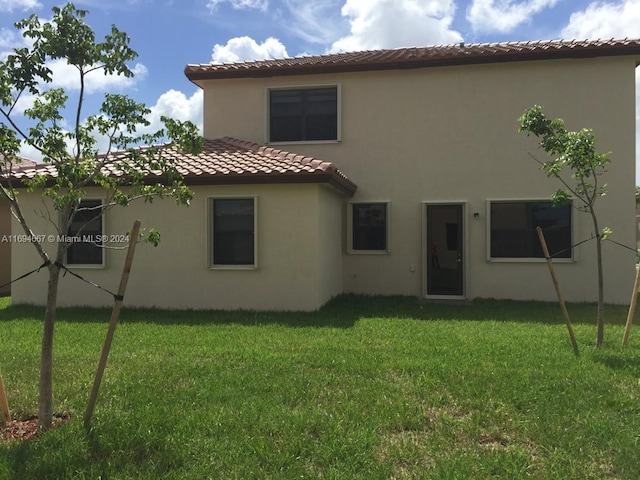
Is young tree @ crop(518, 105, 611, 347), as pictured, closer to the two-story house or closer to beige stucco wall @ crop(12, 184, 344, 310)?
the two-story house

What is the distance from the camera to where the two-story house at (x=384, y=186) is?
32.3ft

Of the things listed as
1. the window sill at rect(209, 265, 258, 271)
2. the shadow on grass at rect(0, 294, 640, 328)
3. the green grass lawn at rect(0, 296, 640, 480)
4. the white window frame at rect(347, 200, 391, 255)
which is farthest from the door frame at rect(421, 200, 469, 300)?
the window sill at rect(209, 265, 258, 271)

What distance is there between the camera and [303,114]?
12602 mm

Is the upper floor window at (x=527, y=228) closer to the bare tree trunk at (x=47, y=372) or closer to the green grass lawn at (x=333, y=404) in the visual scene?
the green grass lawn at (x=333, y=404)

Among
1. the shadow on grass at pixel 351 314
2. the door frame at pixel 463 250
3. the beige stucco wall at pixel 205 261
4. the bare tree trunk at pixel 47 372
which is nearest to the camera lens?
the bare tree trunk at pixel 47 372

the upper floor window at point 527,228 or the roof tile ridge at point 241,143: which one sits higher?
the roof tile ridge at point 241,143

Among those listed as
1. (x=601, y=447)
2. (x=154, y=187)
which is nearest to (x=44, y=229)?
(x=154, y=187)

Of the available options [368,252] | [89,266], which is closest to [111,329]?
[89,266]

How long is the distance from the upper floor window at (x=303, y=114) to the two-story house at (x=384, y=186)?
0.12 ft

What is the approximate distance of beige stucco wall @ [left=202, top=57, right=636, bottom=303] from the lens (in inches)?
441

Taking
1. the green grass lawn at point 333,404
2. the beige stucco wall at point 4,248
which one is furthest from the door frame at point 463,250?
the beige stucco wall at point 4,248

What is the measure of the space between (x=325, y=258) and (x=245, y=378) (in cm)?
524

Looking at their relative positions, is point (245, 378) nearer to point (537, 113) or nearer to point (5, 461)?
point (5, 461)

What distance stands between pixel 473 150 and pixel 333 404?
8.93 m
